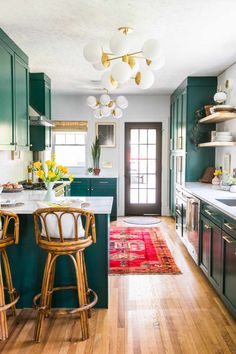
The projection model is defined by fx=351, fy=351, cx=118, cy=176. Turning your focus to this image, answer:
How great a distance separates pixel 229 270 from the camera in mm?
2824

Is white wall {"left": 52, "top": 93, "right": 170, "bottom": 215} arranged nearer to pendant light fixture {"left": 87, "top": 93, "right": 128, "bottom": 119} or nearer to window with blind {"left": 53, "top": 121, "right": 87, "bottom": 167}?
window with blind {"left": 53, "top": 121, "right": 87, "bottom": 167}

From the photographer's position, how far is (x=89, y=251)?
2975 millimetres

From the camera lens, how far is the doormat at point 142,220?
6711 mm

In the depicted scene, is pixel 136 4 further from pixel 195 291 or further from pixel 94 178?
pixel 94 178

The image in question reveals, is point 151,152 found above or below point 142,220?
above

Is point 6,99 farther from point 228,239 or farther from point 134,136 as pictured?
point 134,136

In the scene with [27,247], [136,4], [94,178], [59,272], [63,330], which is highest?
[136,4]

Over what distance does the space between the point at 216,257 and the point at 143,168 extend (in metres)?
4.31

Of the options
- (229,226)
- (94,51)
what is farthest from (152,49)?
(229,226)

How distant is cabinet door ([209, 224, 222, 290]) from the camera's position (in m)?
3.10

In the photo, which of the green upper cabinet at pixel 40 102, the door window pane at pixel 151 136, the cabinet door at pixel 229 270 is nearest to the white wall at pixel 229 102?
the cabinet door at pixel 229 270

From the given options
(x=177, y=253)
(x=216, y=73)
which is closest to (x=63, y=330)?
(x=177, y=253)

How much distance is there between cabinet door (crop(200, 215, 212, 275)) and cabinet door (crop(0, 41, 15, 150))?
7.11ft

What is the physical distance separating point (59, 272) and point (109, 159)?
15.0ft
